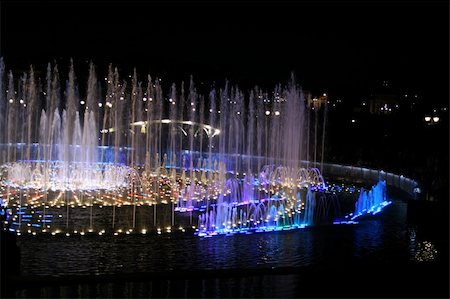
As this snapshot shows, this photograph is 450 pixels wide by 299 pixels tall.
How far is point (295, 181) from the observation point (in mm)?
25297

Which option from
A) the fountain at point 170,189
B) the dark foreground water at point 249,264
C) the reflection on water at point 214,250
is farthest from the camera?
the fountain at point 170,189

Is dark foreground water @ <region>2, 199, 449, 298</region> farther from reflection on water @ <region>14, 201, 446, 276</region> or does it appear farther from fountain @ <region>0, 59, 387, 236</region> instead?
fountain @ <region>0, 59, 387, 236</region>

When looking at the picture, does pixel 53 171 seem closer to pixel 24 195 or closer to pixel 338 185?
pixel 24 195

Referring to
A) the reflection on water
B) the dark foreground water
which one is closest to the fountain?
the reflection on water

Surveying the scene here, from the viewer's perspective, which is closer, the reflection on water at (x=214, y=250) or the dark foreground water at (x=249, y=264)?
the dark foreground water at (x=249, y=264)

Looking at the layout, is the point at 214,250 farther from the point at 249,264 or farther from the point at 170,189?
the point at 170,189

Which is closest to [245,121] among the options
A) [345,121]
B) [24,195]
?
[345,121]

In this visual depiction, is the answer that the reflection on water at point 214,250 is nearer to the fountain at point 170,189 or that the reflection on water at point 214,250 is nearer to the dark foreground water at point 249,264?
the dark foreground water at point 249,264

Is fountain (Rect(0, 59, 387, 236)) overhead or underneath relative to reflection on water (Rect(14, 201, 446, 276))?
overhead

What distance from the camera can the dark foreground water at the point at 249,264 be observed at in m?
8.88

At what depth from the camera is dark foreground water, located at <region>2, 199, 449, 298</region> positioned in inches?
349

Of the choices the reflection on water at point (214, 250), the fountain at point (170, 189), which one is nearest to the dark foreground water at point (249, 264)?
the reflection on water at point (214, 250)

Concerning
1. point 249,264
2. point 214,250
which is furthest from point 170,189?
point 249,264

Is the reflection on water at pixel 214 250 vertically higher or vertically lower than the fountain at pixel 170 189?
lower
